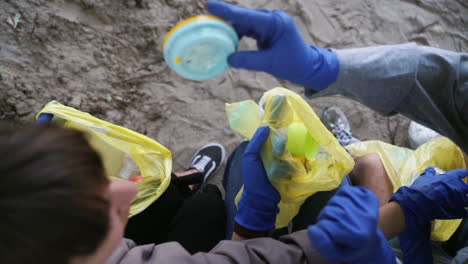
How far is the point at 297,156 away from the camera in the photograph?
1030 millimetres

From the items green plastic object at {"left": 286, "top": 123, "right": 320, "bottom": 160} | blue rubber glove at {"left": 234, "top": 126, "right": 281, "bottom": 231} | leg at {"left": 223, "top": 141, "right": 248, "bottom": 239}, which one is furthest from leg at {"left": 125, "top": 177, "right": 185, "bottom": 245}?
green plastic object at {"left": 286, "top": 123, "right": 320, "bottom": 160}

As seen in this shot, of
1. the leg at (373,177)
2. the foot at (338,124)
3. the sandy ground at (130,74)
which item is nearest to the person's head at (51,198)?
the leg at (373,177)

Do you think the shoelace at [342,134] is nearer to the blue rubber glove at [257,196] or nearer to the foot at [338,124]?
the foot at [338,124]

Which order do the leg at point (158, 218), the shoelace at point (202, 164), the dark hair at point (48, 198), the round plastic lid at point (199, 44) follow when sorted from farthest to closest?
the shoelace at point (202, 164), the leg at point (158, 218), the round plastic lid at point (199, 44), the dark hair at point (48, 198)

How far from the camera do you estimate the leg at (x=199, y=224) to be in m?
1.00

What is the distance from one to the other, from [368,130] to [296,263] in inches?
49.6

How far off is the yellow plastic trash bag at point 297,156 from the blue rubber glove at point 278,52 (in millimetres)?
124

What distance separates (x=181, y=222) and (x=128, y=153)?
12.0 inches

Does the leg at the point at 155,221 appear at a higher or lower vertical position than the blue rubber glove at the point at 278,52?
lower

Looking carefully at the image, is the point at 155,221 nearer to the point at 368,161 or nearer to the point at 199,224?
the point at 199,224

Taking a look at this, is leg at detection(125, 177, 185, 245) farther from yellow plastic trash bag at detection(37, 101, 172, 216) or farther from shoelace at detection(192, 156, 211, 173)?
shoelace at detection(192, 156, 211, 173)

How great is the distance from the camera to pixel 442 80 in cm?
84

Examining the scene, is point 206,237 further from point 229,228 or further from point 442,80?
point 442,80

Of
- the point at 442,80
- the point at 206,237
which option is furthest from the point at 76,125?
the point at 442,80
